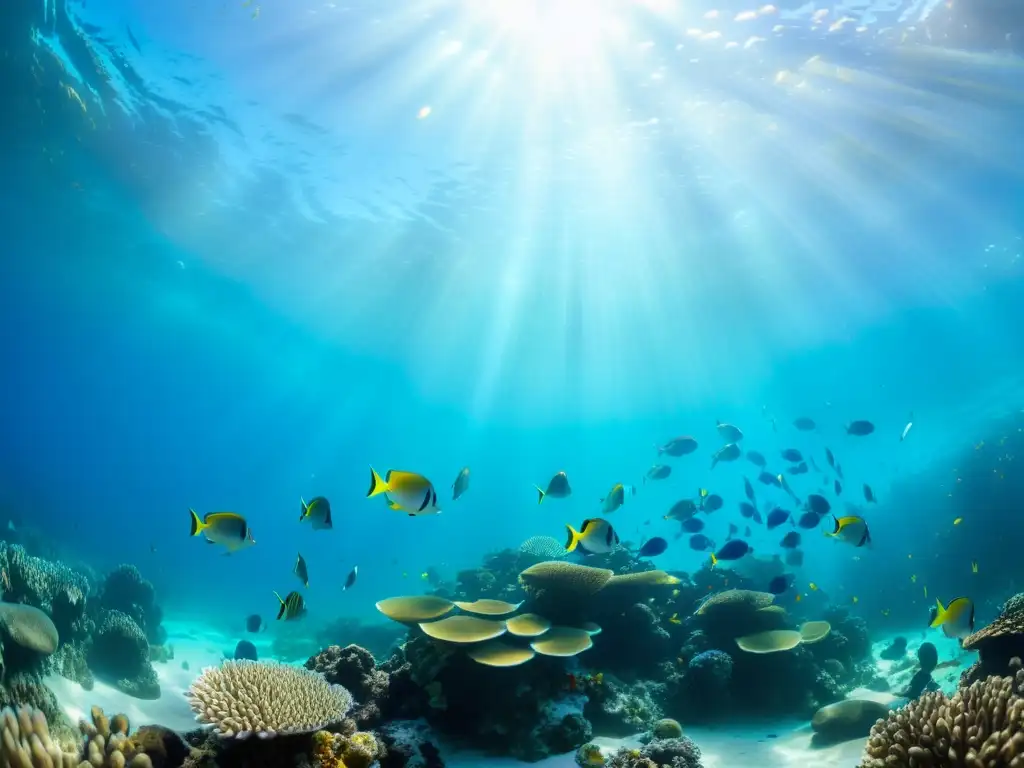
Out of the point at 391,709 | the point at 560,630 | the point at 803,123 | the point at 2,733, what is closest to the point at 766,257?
the point at 803,123

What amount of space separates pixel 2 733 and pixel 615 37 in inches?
723

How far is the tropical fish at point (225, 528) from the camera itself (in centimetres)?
569

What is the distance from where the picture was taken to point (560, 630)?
7152 mm

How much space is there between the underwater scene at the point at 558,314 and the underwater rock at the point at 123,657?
0.09 meters

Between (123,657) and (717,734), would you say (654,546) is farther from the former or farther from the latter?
(123,657)

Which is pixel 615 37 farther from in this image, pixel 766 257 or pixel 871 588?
pixel 871 588

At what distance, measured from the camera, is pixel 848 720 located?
698 centimetres

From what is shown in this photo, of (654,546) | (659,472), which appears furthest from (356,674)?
(659,472)

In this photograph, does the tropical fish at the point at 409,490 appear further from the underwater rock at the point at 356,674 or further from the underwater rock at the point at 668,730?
the underwater rock at the point at 668,730

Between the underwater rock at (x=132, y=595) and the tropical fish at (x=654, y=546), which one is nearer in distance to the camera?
the tropical fish at (x=654, y=546)

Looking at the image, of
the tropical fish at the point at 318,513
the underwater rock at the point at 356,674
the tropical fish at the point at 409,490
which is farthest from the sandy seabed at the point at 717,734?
the tropical fish at the point at 409,490

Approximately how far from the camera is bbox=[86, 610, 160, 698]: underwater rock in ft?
34.9

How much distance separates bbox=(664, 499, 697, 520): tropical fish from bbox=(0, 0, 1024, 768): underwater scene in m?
0.07

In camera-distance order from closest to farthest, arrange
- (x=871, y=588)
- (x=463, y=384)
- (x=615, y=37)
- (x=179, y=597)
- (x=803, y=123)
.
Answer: (x=615, y=37) < (x=803, y=123) < (x=871, y=588) < (x=179, y=597) < (x=463, y=384)
